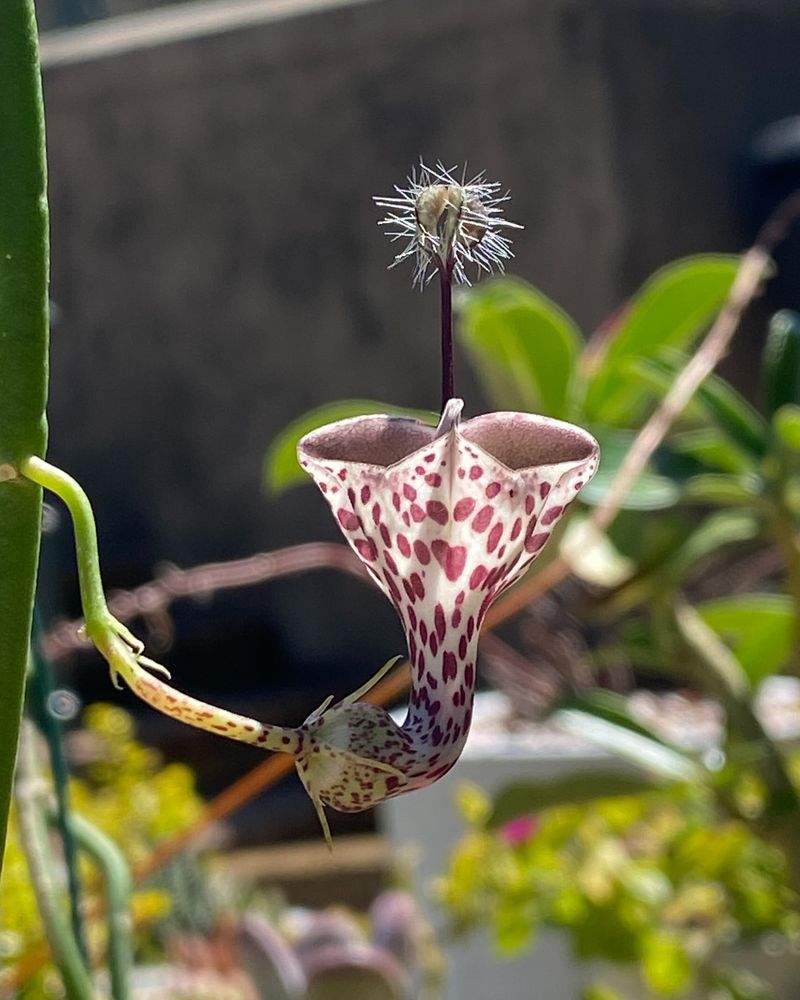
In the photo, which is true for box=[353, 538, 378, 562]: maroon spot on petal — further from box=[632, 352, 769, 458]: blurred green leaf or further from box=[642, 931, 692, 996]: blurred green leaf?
box=[642, 931, 692, 996]: blurred green leaf

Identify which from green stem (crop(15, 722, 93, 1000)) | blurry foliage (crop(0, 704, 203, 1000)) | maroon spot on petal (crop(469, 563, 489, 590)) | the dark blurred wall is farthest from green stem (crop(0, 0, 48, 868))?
the dark blurred wall

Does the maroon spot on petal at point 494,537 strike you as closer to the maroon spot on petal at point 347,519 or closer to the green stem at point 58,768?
the maroon spot on petal at point 347,519

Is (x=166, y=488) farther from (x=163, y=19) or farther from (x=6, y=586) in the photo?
(x=6, y=586)

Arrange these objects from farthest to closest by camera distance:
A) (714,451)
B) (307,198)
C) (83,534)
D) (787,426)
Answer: (307,198) < (714,451) < (787,426) < (83,534)

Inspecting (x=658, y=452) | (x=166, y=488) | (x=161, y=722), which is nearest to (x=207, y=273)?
(x=166, y=488)

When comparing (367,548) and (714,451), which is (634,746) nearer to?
(714,451)

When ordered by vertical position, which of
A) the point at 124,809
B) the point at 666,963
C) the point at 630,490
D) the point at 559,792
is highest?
the point at 630,490

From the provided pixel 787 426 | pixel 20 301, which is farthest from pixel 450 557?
pixel 787 426

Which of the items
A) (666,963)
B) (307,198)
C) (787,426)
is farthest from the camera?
(307,198)
